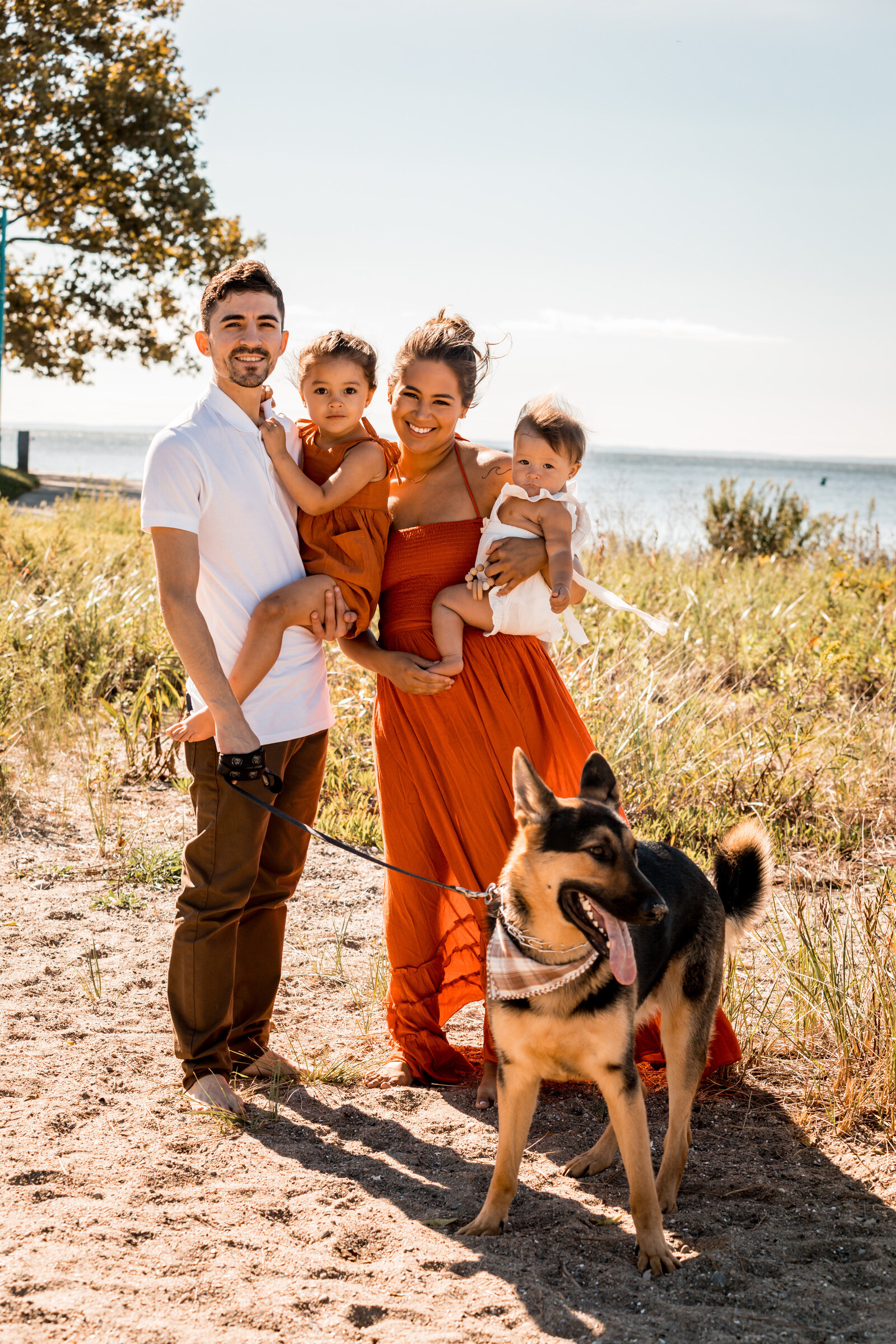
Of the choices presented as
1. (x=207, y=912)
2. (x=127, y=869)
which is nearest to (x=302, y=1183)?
(x=207, y=912)

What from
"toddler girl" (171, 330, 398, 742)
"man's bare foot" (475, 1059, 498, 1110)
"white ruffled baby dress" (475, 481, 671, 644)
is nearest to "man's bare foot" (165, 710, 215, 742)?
"toddler girl" (171, 330, 398, 742)

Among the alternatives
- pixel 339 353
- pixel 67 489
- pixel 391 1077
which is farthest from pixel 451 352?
pixel 67 489

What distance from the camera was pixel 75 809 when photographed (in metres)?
6.28

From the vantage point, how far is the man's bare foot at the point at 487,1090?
11.9 ft

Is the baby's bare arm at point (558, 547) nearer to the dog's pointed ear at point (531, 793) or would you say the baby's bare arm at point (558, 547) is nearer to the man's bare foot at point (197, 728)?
the dog's pointed ear at point (531, 793)

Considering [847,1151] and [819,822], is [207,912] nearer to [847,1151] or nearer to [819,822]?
[847,1151]

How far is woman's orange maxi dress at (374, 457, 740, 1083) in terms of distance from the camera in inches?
144

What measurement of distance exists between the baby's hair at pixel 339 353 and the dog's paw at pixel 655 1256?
2.75 meters

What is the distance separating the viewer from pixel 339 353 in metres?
3.46

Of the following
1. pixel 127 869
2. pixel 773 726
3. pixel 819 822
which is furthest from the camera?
pixel 773 726

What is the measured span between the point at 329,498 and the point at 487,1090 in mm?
2145

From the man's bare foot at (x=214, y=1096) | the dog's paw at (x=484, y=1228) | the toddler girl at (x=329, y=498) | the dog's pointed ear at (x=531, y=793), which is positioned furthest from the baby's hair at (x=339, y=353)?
the dog's paw at (x=484, y=1228)

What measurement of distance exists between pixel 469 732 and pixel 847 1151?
1.83 meters

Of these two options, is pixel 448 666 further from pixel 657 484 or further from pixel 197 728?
pixel 657 484
